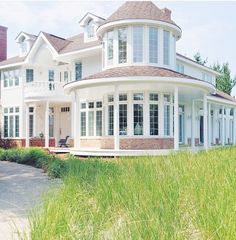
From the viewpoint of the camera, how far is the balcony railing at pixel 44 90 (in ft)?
79.7

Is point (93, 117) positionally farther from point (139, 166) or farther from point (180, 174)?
point (180, 174)

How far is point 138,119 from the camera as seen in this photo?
18.8 meters

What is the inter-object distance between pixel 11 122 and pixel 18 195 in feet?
65.8

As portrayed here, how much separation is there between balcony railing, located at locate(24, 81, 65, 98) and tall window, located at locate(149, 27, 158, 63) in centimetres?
738

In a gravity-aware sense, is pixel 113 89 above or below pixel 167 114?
above

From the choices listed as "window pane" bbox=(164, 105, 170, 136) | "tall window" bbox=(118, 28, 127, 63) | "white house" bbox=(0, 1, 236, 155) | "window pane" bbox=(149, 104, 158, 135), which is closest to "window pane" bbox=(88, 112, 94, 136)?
"white house" bbox=(0, 1, 236, 155)

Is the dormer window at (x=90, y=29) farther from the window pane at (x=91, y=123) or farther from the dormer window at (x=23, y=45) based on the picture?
the dormer window at (x=23, y=45)

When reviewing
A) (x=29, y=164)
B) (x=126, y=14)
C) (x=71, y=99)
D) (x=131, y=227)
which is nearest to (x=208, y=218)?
(x=131, y=227)

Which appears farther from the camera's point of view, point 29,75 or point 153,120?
point 29,75

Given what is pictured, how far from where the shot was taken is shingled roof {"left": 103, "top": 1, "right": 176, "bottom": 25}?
1925 cm

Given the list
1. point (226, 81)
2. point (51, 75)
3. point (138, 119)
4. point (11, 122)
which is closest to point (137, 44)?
point (138, 119)

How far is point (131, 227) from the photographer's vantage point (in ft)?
12.3

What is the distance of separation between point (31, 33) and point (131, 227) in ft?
91.3

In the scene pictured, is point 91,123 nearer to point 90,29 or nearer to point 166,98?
point 166,98
